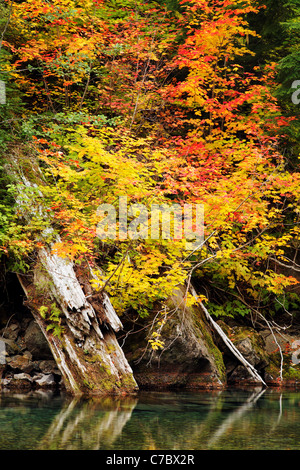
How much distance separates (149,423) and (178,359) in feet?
12.3

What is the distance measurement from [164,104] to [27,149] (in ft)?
16.1

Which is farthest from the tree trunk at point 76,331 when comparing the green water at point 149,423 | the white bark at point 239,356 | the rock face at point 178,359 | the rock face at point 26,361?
the white bark at point 239,356

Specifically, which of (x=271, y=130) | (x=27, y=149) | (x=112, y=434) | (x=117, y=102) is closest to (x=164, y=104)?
(x=117, y=102)

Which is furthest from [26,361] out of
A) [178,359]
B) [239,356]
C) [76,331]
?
[239,356]

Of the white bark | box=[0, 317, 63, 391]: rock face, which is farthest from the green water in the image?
the white bark

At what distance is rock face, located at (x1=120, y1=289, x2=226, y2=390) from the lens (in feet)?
30.0

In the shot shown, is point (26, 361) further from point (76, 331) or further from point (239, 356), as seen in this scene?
point (239, 356)

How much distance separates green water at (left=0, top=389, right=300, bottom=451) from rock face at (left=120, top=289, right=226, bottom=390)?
131 centimetres

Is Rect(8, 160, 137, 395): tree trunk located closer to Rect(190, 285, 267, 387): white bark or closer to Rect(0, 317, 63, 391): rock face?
Rect(0, 317, 63, 391): rock face

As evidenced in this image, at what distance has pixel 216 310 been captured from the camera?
11.2 m

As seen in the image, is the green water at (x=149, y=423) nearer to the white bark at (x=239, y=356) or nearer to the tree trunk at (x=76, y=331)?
the tree trunk at (x=76, y=331)
